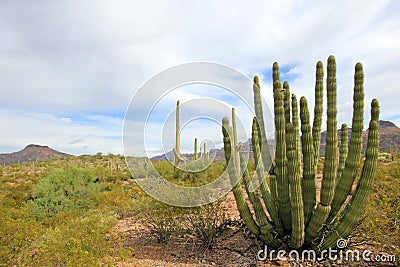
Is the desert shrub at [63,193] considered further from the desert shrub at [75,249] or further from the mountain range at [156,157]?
the mountain range at [156,157]

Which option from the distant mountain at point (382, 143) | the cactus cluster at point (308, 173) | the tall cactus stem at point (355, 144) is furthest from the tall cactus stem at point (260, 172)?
the tall cactus stem at point (355, 144)

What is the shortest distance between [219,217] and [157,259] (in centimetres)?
145

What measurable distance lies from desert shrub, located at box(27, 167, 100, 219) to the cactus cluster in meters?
6.70

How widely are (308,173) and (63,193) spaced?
8.73 m

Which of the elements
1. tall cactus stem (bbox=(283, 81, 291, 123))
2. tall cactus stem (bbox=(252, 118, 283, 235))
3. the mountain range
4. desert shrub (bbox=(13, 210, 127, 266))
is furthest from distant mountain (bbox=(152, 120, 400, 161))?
desert shrub (bbox=(13, 210, 127, 266))

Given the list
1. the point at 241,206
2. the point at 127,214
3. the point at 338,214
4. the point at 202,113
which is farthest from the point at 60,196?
the point at 338,214

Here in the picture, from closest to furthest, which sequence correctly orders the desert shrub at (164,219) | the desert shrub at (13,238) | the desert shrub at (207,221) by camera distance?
the desert shrub at (13,238) < the desert shrub at (207,221) < the desert shrub at (164,219)

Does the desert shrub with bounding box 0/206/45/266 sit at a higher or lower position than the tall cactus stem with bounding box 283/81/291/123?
lower

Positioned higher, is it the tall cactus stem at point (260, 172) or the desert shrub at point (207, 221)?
the tall cactus stem at point (260, 172)

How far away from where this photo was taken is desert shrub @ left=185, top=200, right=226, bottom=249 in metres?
6.13

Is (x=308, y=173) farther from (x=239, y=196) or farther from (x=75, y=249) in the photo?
(x=75, y=249)

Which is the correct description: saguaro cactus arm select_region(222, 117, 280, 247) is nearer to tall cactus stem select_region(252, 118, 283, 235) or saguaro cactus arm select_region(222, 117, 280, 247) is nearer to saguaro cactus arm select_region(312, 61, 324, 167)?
tall cactus stem select_region(252, 118, 283, 235)

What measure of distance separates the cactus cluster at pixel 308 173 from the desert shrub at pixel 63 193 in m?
6.70

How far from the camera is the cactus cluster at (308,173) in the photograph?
4.85m
